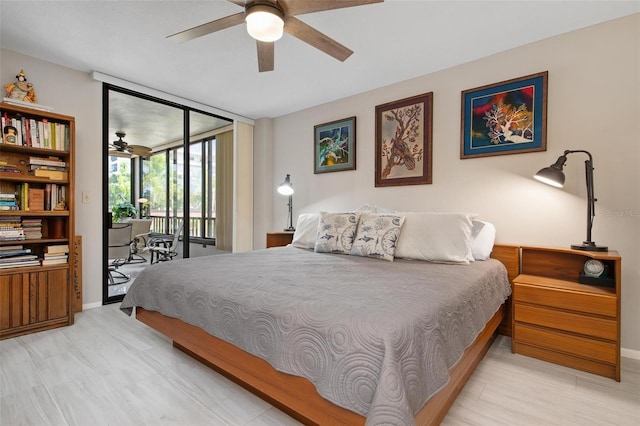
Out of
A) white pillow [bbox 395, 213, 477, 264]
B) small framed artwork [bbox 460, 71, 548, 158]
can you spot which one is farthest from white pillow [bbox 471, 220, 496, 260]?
small framed artwork [bbox 460, 71, 548, 158]

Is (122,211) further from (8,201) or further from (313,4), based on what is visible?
(313,4)

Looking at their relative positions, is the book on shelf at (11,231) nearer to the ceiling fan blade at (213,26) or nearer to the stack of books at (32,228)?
the stack of books at (32,228)

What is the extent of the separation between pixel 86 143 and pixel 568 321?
4489 mm

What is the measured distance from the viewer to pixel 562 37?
2451 mm

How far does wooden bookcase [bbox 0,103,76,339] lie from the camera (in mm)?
2471

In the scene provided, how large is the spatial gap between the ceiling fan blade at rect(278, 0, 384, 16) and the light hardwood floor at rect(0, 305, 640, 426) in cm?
220

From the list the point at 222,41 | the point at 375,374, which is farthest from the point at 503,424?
the point at 222,41

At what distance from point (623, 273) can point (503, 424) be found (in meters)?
1.61

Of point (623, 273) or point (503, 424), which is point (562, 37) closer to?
point (623, 273)

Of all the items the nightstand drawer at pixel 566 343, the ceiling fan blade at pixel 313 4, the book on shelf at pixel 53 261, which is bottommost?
the nightstand drawer at pixel 566 343

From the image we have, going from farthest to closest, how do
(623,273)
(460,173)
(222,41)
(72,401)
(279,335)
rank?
(460,173)
(222,41)
(623,273)
(72,401)
(279,335)

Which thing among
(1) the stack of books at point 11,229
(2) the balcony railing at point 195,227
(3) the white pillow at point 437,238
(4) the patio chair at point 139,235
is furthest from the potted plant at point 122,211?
(3) the white pillow at point 437,238

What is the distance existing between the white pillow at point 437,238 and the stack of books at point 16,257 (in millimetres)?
3108

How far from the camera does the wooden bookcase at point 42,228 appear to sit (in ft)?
8.11
